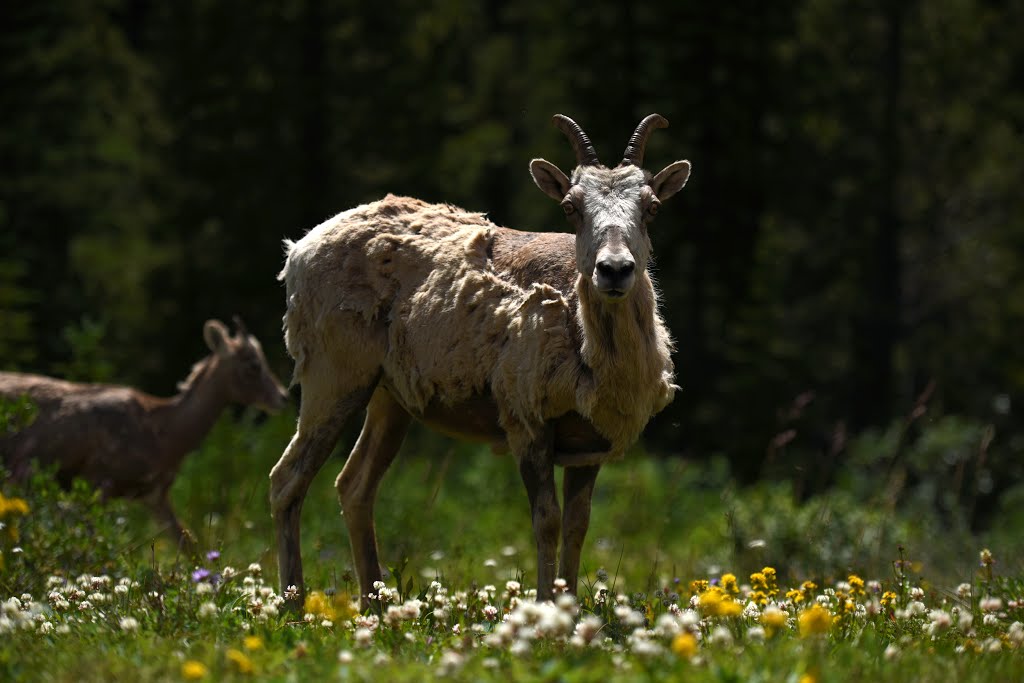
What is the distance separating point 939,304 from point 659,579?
50.2 ft

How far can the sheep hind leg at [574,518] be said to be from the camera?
6.61 m

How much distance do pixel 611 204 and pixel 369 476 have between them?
2.41 metres

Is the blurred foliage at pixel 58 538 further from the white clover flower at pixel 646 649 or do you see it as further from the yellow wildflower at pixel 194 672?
the white clover flower at pixel 646 649

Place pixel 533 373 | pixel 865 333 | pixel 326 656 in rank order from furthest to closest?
pixel 865 333 → pixel 533 373 → pixel 326 656

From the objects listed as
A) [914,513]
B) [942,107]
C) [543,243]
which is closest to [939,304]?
[942,107]

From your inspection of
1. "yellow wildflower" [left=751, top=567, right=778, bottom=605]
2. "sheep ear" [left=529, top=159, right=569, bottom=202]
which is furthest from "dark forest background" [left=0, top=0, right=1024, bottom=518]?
"sheep ear" [left=529, top=159, right=569, bottom=202]

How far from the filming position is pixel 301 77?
744 inches

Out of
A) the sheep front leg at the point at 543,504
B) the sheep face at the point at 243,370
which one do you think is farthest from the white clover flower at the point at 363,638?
the sheep face at the point at 243,370

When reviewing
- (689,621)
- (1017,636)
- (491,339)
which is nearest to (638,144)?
(491,339)

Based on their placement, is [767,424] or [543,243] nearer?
[543,243]

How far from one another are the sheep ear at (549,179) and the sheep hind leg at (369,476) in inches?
67.3

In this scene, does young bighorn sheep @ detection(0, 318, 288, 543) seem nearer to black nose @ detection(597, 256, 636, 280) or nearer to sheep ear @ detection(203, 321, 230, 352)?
sheep ear @ detection(203, 321, 230, 352)

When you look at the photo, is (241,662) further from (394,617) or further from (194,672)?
(394,617)

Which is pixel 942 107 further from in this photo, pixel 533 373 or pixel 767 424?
pixel 533 373
